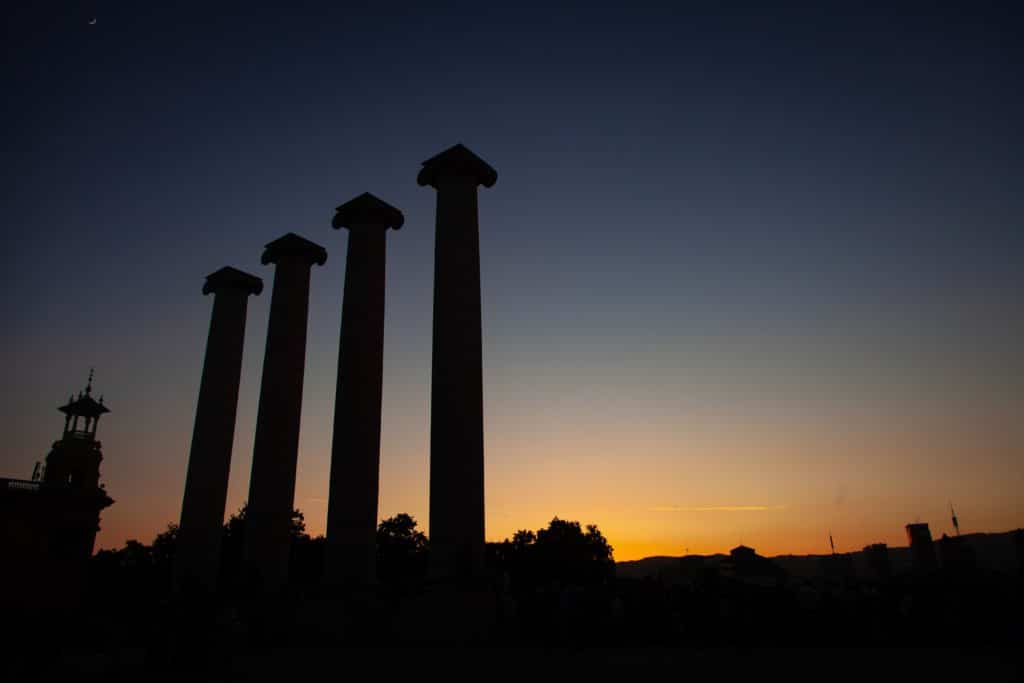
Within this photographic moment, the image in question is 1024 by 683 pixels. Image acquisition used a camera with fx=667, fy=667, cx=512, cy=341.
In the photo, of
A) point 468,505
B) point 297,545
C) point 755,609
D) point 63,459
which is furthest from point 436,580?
point 297,545

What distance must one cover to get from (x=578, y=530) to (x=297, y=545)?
8929 centimetres

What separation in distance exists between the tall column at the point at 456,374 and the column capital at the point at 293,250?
670 inches

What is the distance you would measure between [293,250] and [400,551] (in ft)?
350

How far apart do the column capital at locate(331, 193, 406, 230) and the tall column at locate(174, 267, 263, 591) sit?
16871 millimetres

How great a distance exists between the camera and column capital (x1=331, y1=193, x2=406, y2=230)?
5897 centimetres

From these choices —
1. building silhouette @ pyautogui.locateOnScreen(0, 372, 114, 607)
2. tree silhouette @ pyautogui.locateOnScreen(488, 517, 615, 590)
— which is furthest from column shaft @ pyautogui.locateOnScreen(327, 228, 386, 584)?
tree silhouette @ pyautogui.locateOnScreen(488, 517, 615, 590)

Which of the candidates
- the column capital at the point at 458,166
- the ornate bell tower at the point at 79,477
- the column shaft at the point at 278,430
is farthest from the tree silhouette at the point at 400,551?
the column capital at the point at 458,166

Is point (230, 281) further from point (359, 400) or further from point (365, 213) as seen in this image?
point (359, 400)

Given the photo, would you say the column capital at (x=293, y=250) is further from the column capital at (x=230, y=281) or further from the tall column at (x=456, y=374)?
the tall column at (x=456, y=374)

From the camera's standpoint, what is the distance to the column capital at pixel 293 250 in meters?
65.4

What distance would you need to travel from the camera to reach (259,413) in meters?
60.6

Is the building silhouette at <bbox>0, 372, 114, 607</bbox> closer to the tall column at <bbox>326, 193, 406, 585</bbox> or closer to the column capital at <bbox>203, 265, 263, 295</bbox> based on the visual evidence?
the column capital at <bbox>203, 265, 263, 295</bbox>

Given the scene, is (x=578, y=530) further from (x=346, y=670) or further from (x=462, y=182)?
(x=346, y=670)

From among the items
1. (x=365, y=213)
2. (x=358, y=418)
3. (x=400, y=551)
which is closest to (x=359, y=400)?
(x=358, y=418)
